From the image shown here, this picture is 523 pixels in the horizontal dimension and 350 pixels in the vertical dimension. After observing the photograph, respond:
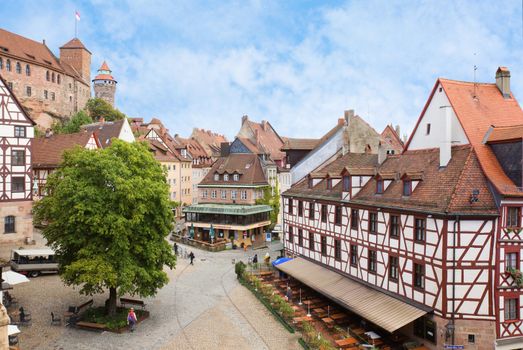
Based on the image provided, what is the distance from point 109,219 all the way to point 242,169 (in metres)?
33.9

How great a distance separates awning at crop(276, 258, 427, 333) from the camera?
19.8m

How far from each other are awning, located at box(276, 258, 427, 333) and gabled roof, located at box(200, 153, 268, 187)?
2225 cm

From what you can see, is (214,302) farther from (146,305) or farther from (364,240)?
(364,240)

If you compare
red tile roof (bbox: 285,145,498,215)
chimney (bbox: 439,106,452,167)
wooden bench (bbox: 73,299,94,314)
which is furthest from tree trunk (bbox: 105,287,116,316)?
chimney (bbox: 439,106,452,167)

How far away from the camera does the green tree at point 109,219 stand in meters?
21.0

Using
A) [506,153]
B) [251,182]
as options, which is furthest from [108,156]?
[251,182]

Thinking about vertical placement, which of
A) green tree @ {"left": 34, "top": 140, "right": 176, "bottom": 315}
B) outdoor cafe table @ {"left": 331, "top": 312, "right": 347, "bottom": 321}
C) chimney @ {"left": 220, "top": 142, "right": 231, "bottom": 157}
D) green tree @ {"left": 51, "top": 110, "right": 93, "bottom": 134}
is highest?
green tree @ {"left": 51, "top": 110, "right": 93, "bottom": 134}

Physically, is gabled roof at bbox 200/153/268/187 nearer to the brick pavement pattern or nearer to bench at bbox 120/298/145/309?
the brick pavement pattern

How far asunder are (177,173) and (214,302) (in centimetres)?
4207

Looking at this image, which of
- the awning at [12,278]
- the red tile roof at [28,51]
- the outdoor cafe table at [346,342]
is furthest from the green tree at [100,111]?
the outdoor cafe table at [346,342]

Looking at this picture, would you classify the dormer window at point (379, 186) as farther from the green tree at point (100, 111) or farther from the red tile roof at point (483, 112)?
the green tree at point (100, 111)

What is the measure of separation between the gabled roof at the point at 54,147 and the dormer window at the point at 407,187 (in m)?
34.0

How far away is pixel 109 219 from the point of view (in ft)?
68.9

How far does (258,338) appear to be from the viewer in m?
21.4
